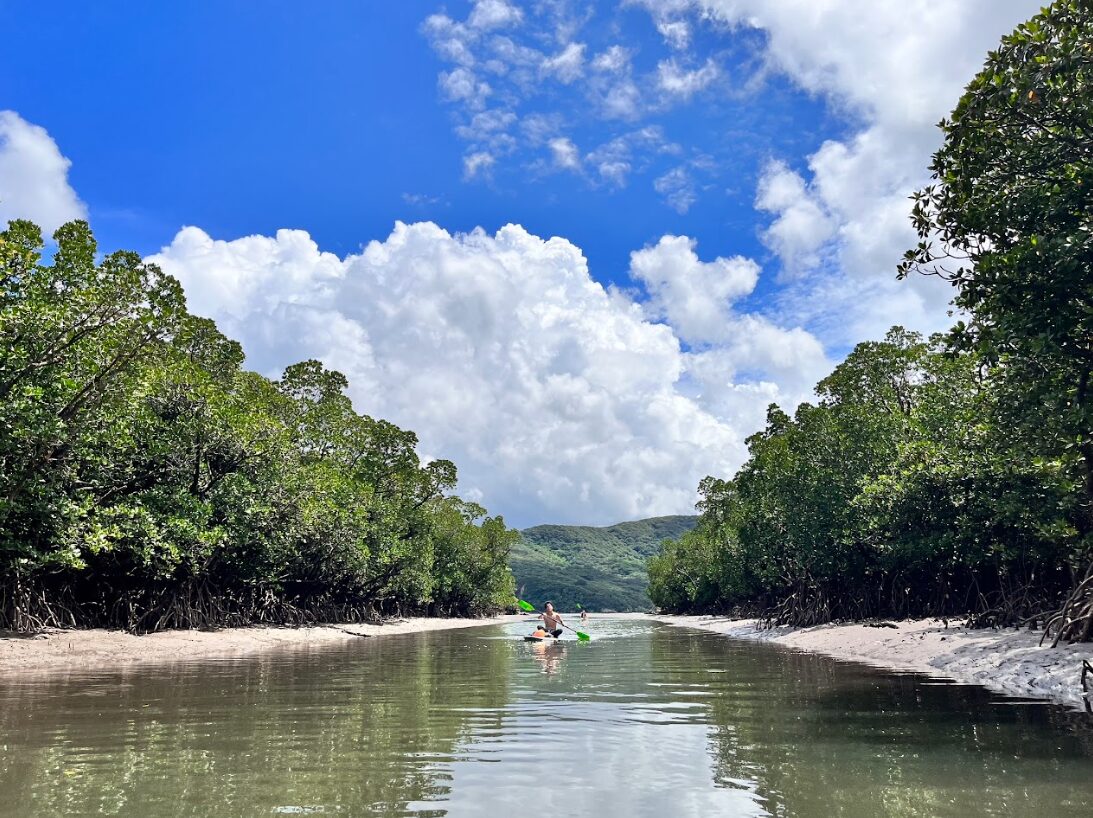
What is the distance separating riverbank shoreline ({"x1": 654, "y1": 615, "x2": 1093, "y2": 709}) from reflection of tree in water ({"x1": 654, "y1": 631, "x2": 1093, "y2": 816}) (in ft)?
4.61

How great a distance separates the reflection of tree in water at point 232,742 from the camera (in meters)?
6.38

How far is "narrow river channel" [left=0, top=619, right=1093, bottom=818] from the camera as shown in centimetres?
632

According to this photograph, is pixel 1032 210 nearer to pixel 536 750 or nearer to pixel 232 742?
pixel 536 750

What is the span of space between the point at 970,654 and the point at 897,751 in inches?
559

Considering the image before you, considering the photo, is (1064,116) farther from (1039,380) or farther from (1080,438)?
(1080,438)

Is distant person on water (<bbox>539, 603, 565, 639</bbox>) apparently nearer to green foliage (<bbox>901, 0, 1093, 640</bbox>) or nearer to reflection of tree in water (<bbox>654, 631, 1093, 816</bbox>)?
reflection of tree in water (<bbox>654, 631, 1093, 816</bbox>)

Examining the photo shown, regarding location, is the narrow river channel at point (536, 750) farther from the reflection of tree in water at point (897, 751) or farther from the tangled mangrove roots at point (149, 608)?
the tangled mangrove roots at point (149, 608)

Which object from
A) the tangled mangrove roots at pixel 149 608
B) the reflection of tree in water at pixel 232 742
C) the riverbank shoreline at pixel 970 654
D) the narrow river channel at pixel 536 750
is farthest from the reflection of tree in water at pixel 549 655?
the tangled mangrove roots at pixel 149 608

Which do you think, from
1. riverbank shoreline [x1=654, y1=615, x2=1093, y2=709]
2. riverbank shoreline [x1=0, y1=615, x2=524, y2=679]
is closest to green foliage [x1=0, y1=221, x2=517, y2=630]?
riverbank shoreline [x1=0, y1=615, x2=524, y2=679]

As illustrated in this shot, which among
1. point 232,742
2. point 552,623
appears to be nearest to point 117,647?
point 552,623

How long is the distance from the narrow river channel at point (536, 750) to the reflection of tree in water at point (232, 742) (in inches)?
1.5

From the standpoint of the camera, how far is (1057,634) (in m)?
17.5

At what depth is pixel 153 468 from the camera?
2841 cm

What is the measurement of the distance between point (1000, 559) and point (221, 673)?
27.7 m
